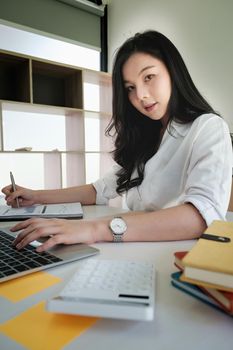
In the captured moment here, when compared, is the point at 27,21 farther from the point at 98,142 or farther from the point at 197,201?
the point at 197,201

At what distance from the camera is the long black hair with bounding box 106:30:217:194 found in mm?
1029

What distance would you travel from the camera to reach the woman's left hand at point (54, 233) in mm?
630

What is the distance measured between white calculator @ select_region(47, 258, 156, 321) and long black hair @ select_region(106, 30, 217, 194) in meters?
0.69

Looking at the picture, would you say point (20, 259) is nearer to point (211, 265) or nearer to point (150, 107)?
point (211, 265)

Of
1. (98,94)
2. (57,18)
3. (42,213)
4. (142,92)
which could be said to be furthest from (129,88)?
(57,18)

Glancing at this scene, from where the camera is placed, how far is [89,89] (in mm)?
3148

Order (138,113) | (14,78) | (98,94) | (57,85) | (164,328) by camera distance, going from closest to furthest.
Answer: (164,328) < (138,113) < (14,78) < (57,85) < (98,94)

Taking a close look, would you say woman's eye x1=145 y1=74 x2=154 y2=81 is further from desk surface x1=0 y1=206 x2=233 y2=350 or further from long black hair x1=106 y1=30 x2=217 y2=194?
desk surface x1=0 y1=206 x2=233 y2=350

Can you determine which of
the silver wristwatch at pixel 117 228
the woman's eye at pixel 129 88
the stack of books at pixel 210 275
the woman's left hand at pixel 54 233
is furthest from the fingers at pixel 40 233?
the woman's eye at pixel 129 88

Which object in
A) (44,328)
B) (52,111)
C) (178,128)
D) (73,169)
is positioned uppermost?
(52,111)

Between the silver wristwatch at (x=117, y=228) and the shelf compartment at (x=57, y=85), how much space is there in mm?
2101

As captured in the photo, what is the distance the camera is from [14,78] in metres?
2.47

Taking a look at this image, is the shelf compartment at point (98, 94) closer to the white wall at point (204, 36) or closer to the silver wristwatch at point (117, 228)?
the white wall at point (204, 36)

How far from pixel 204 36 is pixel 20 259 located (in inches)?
109
